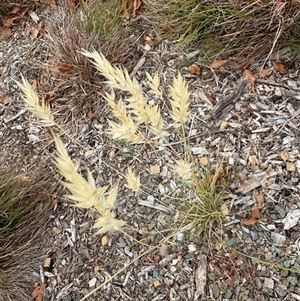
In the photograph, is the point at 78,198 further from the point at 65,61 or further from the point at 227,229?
the point at 65,61

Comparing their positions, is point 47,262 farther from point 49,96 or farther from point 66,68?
point 66,68

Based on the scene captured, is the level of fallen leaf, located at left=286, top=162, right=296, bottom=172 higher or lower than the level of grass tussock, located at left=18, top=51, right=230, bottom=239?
lower

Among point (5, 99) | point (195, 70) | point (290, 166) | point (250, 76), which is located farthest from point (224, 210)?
point (5, 99)

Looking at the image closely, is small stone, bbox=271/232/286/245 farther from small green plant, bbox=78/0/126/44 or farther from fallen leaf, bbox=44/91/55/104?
fallen leaf, bbox=44/91/55/104

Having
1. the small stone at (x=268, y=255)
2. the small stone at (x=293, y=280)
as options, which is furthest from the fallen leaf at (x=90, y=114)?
the small stone at (x=293, y=280)

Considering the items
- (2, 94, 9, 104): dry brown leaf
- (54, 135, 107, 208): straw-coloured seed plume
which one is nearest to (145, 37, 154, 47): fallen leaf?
(2, 94, 9, 104): dry brown leaf

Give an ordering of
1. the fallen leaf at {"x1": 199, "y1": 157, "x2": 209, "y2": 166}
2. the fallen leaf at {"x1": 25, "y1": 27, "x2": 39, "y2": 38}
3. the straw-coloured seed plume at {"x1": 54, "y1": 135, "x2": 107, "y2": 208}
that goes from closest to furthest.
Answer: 1. the straw-coloured seed plume at {"x1": 54, "y1": 135, "x2": 107, "y2": 208}
2. the fallen leaf at {"x1": 199, "y1": 157, "x2": 209, "y2": 166}
3. the fallen leaf at {"x1": 25, "y1": 27, "x2": 39, "y2": 38}
